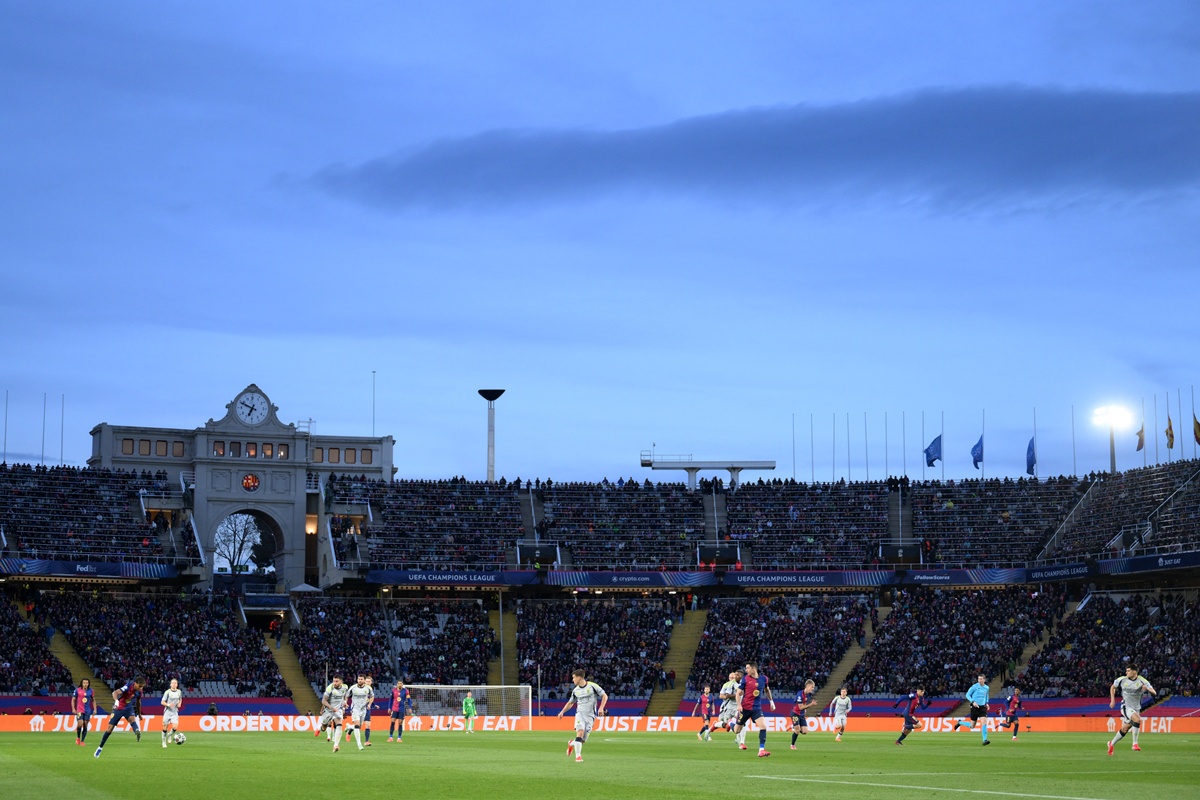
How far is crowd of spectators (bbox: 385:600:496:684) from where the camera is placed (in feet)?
271

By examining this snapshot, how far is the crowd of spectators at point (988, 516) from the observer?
9131cm

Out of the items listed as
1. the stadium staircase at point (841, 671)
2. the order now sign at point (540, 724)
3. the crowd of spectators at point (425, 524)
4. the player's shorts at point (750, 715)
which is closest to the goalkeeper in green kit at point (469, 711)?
the order now sign at point (540, 724)

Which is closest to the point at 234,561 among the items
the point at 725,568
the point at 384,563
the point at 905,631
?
the point at 384,563

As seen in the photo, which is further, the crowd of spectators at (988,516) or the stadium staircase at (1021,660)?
the crowd of spectators at (988,516)

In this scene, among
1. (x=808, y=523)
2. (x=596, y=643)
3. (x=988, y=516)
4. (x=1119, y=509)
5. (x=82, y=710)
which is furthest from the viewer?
(x=808, y=523)

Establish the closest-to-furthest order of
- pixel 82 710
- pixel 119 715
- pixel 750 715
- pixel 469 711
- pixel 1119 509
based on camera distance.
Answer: pixel 750 715
pixel 119 715
pixel 82 710
pixel 469 711
pixel 1119 509

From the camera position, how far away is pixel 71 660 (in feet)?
254

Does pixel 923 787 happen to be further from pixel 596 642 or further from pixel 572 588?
pixel 572 588

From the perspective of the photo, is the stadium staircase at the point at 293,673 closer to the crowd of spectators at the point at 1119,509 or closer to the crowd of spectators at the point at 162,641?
the crowd of spectators at the point at 162,641

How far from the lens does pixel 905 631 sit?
278 ft

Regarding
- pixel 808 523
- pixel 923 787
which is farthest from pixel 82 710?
pixel 808 523

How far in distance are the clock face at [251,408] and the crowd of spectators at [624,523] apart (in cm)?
1900

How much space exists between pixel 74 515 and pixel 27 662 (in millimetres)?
14601

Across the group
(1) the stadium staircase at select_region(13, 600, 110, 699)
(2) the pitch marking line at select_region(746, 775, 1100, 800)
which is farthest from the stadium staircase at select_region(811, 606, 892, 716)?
(2) the pitch marking line at select_region(746, 775, 1100, 800)
